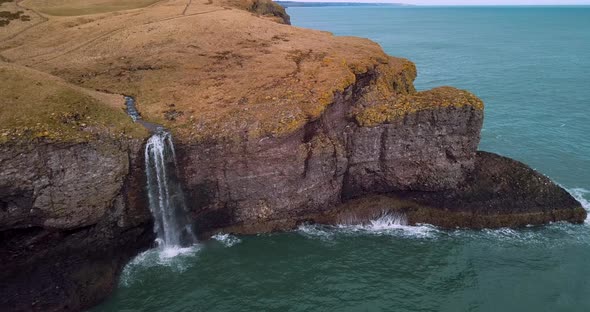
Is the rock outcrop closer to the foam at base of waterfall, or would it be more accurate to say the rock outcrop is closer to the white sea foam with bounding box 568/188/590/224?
the foam at base of waterfall

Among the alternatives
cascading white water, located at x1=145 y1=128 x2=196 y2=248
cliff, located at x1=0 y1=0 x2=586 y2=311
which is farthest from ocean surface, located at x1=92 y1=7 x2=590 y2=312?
cliff, located at x1=0 y1=0 x2=586 y2=311

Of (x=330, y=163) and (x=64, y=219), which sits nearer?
(x=64, y=219)

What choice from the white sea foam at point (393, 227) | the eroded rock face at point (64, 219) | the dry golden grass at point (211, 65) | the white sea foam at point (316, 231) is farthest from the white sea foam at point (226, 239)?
the white sea foam at point (393, 227)

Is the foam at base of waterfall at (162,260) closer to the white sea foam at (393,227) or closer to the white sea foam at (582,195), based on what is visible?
the white sea foam at (393,227)

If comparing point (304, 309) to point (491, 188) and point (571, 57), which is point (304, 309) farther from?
point (571, 57)

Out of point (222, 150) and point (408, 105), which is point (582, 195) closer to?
point (408, 105)

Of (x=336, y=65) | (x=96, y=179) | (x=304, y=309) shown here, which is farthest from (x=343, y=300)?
(x=336, y=65)

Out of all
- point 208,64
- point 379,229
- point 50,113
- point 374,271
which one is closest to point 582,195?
point 379,229
